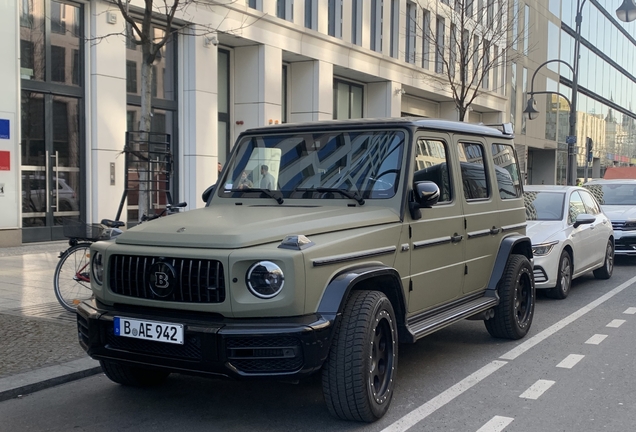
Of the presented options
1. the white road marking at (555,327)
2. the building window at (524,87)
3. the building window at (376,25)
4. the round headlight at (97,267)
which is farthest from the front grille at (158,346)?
the building window at (524,87)

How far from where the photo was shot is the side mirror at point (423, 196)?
17.0 feet

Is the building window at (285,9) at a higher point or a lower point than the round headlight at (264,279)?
higher

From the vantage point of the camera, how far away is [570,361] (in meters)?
6.33

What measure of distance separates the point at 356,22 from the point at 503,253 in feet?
63.0

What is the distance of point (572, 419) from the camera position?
4.77 metres

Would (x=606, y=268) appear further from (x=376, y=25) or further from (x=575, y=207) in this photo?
(x=376, y=25)

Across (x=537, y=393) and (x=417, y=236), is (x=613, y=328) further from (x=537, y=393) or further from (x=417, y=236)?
(x=417, y=236)

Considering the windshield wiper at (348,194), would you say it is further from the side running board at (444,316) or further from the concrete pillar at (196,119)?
the concrete pillar at (196,119)

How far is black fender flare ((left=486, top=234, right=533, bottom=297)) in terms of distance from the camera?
6656 millimetres

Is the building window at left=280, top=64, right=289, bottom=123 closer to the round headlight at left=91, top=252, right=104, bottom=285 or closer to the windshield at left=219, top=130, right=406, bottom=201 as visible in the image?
the windshield at left=219, top=130, right=406, bottom=201

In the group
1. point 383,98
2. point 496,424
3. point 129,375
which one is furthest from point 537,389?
point 383,98

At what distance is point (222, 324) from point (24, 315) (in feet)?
14.7

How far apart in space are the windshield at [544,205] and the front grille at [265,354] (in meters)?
6.97

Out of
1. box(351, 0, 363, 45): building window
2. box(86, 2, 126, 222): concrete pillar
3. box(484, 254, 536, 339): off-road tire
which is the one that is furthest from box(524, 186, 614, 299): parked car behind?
box(351, 0, 363, 45): building window
